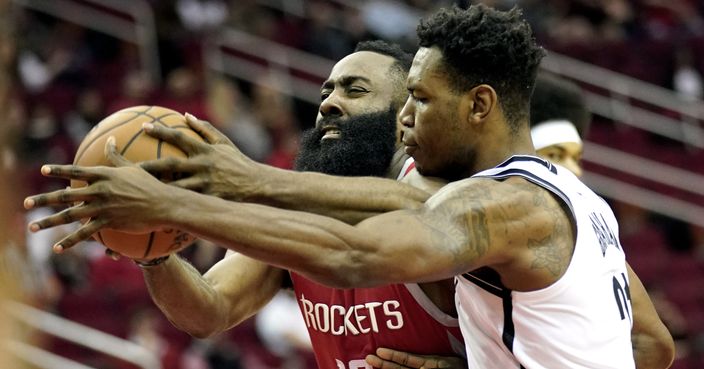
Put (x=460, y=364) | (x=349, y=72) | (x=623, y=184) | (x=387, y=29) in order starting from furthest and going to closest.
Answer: (x=387, y=29) → (x=623, y=184) → (x=349, y=72) → (x=460, y=364)

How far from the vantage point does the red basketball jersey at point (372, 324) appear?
4.36m

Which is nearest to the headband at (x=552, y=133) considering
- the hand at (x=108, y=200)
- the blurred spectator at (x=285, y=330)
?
the hand at (x=108, y=200)

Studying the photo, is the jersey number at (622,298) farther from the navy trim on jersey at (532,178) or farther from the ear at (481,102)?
the ear at (481,102)

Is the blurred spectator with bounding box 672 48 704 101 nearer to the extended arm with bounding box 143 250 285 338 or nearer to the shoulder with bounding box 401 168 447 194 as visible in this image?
the extended arm with bounding box 143 250 285 338

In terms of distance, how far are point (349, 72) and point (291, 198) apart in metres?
1.54

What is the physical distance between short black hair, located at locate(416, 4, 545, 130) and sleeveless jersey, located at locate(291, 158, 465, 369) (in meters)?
0.73

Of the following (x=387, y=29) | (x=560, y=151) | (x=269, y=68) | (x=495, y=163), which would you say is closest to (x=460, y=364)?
(x=495, y=163)

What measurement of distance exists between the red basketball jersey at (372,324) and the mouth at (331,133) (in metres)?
0.57

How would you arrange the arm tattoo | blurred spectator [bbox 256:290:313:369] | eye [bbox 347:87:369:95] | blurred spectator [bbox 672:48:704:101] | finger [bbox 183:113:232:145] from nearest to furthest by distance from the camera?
finger [bbox 183:113:232:145], the arm tattoo, eye [bbox 347:87:369:95], blurred spectator [bbox 256:290:313:369], blurred spectator [bbox 672:48:704:101]

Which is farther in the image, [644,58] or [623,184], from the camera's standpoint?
[644,58]

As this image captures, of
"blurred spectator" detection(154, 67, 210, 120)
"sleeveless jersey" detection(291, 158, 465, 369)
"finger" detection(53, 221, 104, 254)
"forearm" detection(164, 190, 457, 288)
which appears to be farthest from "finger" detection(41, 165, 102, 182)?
"blurred spectator" detection(154, 67, 210, 120)

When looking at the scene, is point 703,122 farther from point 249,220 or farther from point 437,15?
point 249,220

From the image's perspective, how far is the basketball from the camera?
3502mm

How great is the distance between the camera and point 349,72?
491cm
